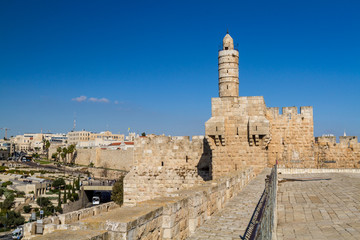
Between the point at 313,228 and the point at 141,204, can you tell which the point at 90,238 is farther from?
the point at 313,228

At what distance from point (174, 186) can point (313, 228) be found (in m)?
10.3

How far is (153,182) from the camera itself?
585 inches

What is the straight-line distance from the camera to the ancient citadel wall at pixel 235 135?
11.2 meters

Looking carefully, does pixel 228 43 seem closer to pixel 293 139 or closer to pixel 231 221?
pixel 293 139

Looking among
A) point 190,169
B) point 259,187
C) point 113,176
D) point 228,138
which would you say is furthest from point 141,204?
point 113,176

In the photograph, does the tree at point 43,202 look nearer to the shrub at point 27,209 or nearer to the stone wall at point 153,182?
the shrub at point 27,209

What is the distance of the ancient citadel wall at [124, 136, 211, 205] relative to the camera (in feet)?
47.2

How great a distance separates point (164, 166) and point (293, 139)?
5.55 m

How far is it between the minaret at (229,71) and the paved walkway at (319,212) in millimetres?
10856

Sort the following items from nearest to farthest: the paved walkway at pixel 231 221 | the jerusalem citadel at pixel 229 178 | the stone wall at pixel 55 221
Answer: the jerusalem citadel at pixel 229 178
the paved walkway at pixel 231 221
the stone wall at pixel 55 221

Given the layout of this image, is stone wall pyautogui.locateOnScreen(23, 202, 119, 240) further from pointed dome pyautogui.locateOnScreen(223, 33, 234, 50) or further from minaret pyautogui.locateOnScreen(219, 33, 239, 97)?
pointed dome pyautogui.locateOnScreen(223, 33, 234, 50)

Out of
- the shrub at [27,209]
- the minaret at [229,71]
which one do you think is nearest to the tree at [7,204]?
the shrub at [27,209]

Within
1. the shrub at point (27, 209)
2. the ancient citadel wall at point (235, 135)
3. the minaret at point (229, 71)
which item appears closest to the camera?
the ancient citadel wall at point (235, 135)

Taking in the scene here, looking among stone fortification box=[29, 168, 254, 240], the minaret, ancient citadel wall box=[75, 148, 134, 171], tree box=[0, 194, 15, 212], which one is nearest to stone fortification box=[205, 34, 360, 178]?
the minaret
